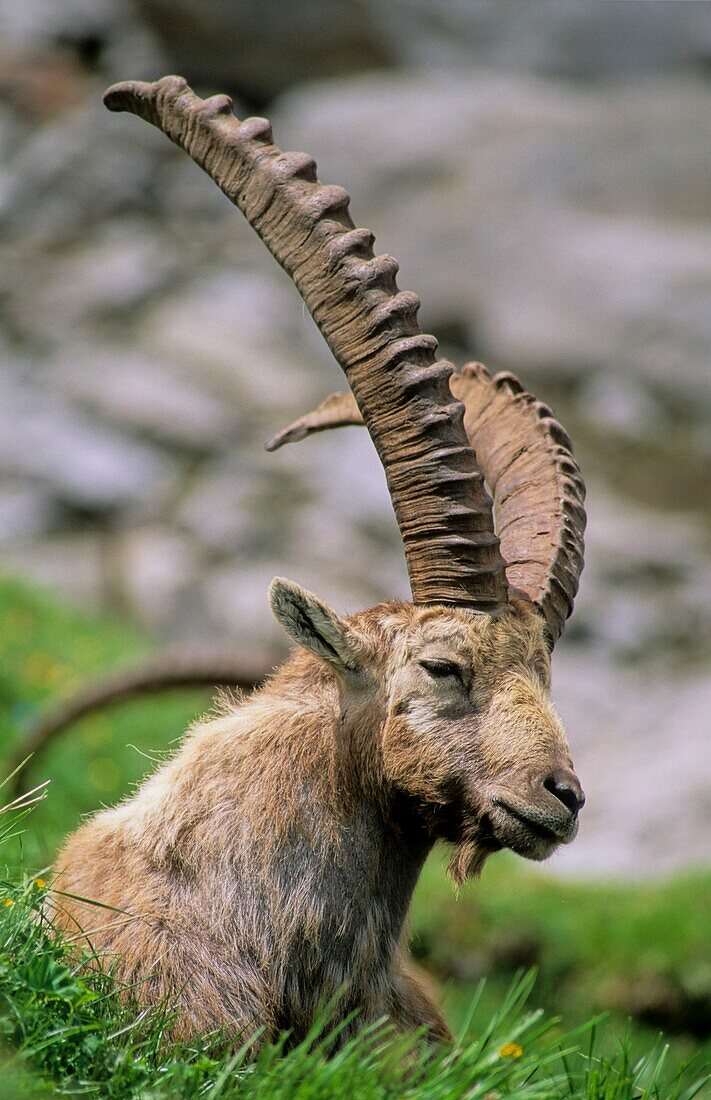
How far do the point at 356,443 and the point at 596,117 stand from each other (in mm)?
8202

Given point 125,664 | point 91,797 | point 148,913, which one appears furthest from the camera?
point 125,664

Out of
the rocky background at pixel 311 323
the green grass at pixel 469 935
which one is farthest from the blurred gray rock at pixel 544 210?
the green grass at pixel 469 935

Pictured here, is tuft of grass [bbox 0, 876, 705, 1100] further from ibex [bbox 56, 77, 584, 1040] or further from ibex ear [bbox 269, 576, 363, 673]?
ibex ear [bbox 269, 576, 363, 673]

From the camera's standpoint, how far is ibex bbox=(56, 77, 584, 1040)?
452 cm

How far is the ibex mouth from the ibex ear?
2.39 ft

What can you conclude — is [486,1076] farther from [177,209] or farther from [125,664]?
[177,209]

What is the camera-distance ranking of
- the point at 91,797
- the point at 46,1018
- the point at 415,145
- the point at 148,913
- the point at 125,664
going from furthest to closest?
the point at 415,145, the point at 125,664, the point at 91,797, the point at 148,913, the point at 46,1018

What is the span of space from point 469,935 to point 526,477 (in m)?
6.81

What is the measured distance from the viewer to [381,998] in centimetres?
488

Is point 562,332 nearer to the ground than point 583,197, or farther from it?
nearer to the ground

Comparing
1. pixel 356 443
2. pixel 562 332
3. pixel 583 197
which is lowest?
pixel 356 443

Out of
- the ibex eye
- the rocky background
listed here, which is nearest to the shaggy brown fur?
the ibex eye

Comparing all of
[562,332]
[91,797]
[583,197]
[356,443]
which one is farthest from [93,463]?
[91,797]

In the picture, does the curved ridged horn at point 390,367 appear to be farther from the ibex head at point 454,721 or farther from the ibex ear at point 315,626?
the ibex ear at point 315,626
